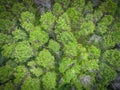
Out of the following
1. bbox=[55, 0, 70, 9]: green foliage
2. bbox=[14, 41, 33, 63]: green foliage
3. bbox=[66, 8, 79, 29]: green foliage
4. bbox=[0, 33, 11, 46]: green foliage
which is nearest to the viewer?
bbox=[14, 41, 33, 63]: green foliage

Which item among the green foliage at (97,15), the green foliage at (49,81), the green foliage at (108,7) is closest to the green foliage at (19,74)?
the green foliage at (49,81)

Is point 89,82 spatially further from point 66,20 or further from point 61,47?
point 66,20

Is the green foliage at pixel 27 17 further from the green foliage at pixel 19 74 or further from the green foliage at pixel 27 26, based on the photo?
the green foliage at pixel 19 74

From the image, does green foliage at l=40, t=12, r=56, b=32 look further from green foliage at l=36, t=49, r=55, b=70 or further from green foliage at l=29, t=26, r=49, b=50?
green foliage at l=36, t=49, r=55, b=70

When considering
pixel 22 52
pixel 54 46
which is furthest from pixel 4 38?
pixel 54 46

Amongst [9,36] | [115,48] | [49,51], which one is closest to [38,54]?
[49,51]

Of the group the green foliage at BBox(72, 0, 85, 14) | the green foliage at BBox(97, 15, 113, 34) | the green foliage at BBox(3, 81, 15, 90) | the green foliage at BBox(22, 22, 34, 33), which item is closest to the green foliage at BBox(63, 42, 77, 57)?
the green foliage at BBox(97, 15, 113, 34)
